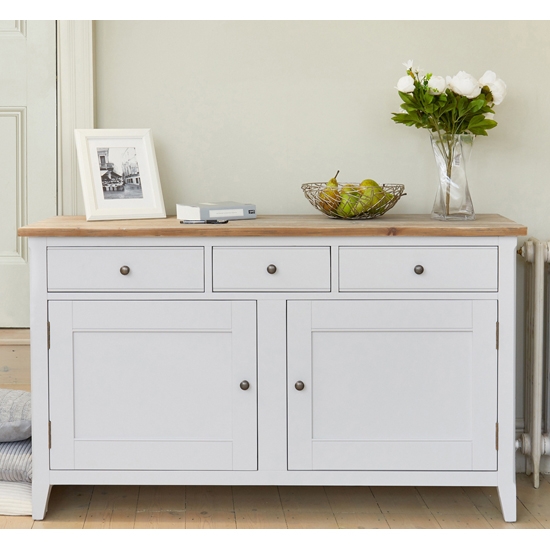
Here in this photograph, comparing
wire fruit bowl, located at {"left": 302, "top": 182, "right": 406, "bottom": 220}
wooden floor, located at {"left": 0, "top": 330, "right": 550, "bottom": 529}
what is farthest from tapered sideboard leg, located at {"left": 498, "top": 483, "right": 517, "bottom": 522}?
wire fruit bowl, located at {"left": 302, "top": 182, "right": 406, "bottom": 220}

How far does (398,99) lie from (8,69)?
1376mm

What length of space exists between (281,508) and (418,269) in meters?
0.89

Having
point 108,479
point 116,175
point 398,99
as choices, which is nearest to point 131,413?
point 108,479

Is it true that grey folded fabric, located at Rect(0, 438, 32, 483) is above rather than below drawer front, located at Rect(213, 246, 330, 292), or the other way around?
below

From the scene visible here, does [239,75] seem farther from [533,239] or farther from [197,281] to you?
[533,239]

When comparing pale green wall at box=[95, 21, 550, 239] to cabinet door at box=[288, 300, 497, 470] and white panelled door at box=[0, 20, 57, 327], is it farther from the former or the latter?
cabinet door at box=[288, 300, 497, 470]

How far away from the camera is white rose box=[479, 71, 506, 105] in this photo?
2.25m

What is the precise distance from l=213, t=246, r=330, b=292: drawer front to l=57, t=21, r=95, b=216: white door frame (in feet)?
2.54

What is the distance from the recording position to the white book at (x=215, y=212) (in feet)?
7.01

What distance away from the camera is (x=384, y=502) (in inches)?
91.0

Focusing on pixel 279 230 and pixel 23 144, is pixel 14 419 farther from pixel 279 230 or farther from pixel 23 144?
pixel 279 230

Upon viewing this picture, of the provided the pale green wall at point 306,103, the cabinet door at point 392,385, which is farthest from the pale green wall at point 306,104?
the cabinet door at point 392,385

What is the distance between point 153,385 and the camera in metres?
2.12
